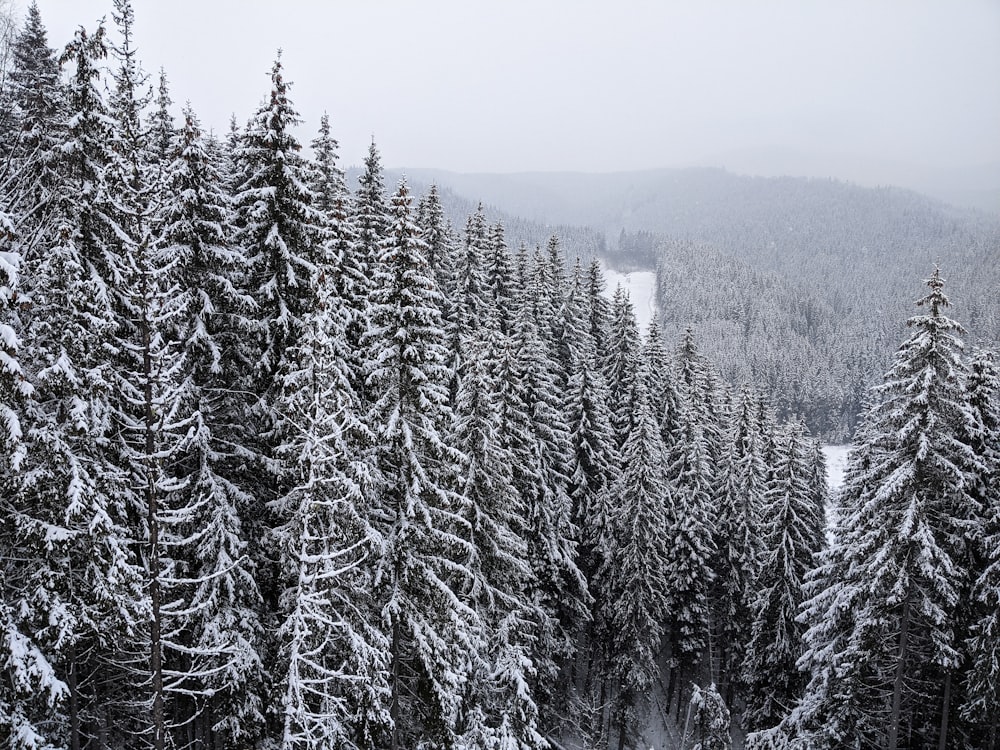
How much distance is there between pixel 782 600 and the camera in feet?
93.1

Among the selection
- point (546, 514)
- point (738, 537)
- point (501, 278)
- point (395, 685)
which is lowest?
point (738, 537)

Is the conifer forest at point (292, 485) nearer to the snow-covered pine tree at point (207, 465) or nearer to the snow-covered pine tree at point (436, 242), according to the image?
the snow-covered pine tree at point (207, 465)

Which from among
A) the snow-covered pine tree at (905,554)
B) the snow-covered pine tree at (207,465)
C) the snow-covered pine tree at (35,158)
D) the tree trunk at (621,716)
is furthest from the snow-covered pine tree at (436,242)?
the tree trunk at (621,716)

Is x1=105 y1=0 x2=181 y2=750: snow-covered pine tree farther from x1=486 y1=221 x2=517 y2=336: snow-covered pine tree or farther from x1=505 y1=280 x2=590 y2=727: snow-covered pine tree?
x1=486 y1=221 x2=517 y2=336: snow-covered pine tree

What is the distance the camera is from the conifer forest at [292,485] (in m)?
11.5

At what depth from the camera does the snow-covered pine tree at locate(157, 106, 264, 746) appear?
531 inches

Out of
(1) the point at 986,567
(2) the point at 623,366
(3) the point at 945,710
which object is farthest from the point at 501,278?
(3) the point at 945,710

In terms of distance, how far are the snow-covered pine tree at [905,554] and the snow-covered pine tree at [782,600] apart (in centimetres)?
656

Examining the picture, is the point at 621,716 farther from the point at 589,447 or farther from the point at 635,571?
the point at 589,447

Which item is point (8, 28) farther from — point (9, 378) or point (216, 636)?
point (216, 636)

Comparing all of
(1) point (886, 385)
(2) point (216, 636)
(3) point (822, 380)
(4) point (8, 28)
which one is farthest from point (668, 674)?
(3) point (822, 380)

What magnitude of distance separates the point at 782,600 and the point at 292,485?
→ 23779mm

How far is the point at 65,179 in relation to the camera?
11.8 metres

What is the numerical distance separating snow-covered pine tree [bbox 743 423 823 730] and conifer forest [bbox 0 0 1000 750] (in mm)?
1325
